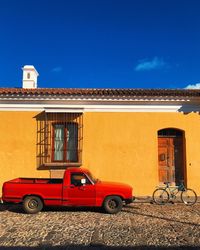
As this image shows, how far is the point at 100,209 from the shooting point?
1191 centimetres

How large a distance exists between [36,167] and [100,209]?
3.43 meters

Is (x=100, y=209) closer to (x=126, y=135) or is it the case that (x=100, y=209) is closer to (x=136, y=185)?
(x=136, y=185)

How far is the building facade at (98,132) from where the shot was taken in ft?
45.6

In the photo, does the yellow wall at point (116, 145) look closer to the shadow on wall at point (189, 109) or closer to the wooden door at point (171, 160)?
the shadow on wall at point (189, 109)

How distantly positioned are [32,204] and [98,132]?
4159mm

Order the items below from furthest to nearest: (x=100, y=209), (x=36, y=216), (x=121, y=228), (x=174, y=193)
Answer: (x=174, y=193) → (x=100, y=209) → (x=36, y=216) → (x=121, y=228)

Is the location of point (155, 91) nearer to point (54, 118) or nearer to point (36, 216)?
point (54, 118)

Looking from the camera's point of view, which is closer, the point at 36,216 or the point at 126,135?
the point at 36,216

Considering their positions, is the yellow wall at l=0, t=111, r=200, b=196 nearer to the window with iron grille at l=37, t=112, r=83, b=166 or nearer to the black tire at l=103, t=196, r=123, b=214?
the window with iron grille at l=37, t=112, r=83, b=166

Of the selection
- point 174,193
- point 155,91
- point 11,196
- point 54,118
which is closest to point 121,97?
point 155,91

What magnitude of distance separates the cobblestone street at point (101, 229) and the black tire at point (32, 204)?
0.61 feet

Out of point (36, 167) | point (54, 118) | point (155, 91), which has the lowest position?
point (36, 167)

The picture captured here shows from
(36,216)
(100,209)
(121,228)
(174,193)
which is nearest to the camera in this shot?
(121,228)

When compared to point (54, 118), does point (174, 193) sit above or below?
below
